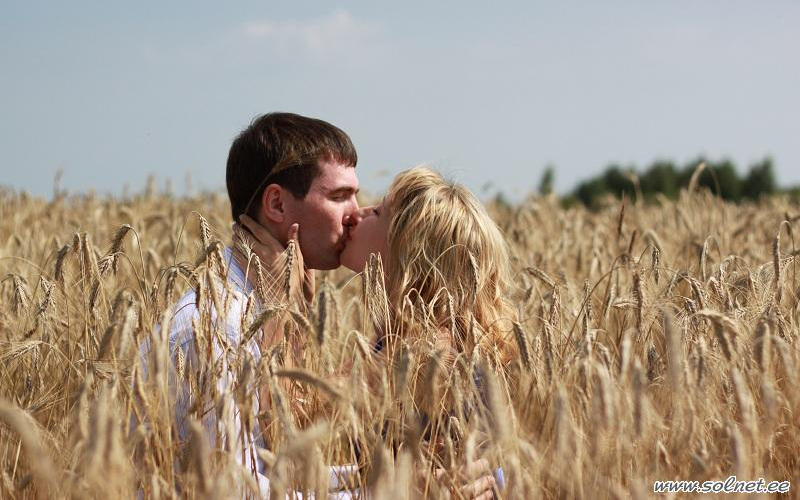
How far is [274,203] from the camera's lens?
10.3ft

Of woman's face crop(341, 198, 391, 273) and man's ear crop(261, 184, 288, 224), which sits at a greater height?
man's ear crop(261, 184, 288, 224)

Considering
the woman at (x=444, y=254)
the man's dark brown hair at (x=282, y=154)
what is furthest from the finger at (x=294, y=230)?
the woman at (x=444, y=254)

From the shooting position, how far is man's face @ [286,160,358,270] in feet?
10.2

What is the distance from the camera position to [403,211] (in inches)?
112

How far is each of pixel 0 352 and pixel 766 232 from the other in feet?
15.2

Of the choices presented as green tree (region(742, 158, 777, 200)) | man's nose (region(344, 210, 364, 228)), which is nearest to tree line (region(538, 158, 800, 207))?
green tree (region(742, 158, 777, 200))

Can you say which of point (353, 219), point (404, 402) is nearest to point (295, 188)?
point (353, 219)

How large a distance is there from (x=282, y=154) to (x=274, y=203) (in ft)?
0.56

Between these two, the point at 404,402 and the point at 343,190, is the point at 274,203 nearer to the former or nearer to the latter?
the point at 343,190

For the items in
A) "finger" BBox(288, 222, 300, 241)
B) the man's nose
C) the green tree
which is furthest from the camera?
the green tree

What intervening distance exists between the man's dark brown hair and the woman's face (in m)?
A: 0.23

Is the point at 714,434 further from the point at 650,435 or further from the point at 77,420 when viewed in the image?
the point at 77,420

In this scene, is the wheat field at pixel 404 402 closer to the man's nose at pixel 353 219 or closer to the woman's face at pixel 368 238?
the woman's face at pixel 368 238

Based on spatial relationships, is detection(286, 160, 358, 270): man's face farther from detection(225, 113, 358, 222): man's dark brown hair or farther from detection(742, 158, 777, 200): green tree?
detection(742, 158, 777, 200): green tree
